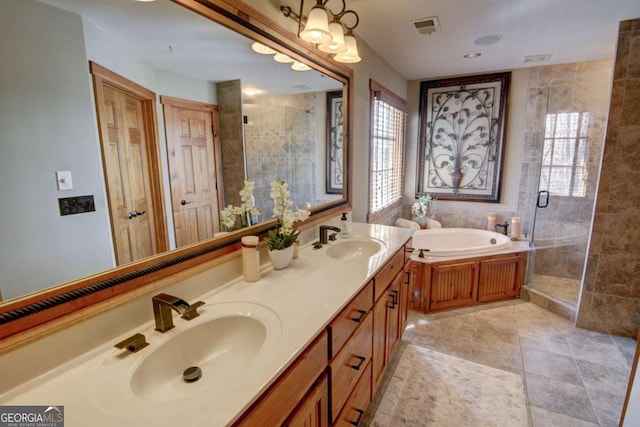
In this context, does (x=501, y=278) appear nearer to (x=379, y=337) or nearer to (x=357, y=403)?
(x=379, y=337)

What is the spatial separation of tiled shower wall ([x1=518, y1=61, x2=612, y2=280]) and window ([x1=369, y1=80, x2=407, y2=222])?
→ 1.47 m

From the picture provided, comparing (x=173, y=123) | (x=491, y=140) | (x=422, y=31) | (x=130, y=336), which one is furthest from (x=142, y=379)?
(x=491, y=140)

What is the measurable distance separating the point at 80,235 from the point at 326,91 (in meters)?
1.77

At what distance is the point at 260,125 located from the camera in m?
1.69

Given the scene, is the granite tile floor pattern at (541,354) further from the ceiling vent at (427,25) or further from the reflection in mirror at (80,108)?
the ceiling vent at (427,25)

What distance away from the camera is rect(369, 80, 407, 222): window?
10.2 feet

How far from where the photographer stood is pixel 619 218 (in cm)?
253

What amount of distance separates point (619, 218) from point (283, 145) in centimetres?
275

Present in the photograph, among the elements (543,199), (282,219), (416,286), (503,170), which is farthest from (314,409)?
(503,170)

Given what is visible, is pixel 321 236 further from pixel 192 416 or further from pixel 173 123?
pixel 192 416

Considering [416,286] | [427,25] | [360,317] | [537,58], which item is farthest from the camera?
[537,58]

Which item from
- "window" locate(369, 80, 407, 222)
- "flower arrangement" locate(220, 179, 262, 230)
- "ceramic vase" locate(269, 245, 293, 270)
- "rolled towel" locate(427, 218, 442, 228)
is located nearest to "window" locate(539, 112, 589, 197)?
"rolled towel" locate(427, 218, 442, 228)

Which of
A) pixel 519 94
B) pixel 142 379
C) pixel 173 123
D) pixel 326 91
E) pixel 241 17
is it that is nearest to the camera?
pixel 142 379

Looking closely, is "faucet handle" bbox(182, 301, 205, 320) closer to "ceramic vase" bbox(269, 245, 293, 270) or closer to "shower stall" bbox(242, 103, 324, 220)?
"ceramic vase" bbox(269, 245, 293, 270)
